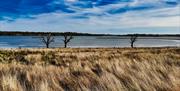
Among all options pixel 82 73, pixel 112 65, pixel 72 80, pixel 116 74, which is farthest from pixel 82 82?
pixel 112 65

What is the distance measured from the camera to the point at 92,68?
20.7ft

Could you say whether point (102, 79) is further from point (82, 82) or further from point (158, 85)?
point (158, 85)

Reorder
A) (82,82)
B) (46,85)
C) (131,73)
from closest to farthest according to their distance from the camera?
(46,85), (82,82), (131,73)

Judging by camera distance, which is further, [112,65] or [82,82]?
[112,65]

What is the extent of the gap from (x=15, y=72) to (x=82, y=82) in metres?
1.06

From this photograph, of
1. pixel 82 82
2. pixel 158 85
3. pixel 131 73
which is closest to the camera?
pixel 82 82

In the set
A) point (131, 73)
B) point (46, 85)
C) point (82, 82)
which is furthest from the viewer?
point (131, 73)

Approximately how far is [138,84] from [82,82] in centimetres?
87

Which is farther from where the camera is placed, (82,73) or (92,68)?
(92,68)

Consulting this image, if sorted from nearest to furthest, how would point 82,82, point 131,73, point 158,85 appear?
point 82,82, point 158,85, point 131,73

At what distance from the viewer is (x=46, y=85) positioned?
489 centimetres

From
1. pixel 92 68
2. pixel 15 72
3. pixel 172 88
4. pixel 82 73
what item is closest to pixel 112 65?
pixel 92 68

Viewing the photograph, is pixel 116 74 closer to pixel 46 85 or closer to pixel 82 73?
pixel 82 73

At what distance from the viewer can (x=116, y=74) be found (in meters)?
5.95
